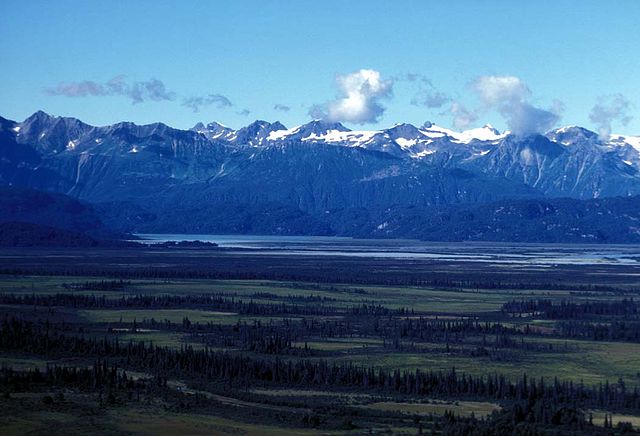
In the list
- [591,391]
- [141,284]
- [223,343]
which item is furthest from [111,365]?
[141,284]

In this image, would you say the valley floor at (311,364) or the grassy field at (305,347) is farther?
the valley floor at (311,364)

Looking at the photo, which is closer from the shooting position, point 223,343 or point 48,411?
point 48,411

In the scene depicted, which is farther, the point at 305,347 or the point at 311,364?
the point at 305,347

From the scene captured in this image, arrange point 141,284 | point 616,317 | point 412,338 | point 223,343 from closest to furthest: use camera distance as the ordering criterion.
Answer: point 223,343 < point 412,338 < point 616,317 < point 141,284

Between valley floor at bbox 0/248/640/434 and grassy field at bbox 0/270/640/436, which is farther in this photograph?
valley floor at bbox 0/248/640/434

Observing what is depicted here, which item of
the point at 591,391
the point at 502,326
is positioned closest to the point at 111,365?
the point at 591,391

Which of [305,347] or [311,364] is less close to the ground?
[305,347]

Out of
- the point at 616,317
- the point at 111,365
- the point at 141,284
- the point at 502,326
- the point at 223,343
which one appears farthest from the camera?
the point at 141,284

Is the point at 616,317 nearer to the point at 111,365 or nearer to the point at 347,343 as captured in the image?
the point at 347,343

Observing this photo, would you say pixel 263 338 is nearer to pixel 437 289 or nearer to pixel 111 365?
pixel 111 365
